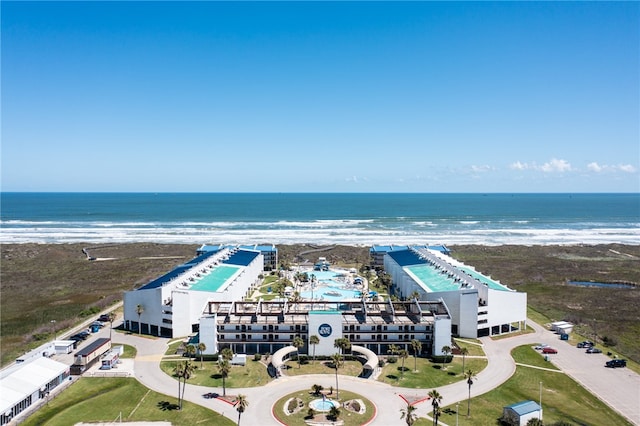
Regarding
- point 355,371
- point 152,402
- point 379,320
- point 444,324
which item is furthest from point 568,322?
point 152,402

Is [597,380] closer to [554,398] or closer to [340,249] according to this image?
[554,398]

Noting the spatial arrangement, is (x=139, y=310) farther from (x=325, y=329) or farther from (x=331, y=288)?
(x=331, y=288)

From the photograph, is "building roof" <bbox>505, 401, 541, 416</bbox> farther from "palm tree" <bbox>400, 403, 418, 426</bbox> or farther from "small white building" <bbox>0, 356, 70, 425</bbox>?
"small white building" <bbox>0, 356, 70, 425</bbox>

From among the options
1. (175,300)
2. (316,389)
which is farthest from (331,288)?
(316,389)

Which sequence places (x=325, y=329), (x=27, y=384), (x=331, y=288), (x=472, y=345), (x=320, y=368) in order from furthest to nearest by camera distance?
(x=331, y=288)
(x=472, y=345)
(x=325, y=329)
(x=320, y=368)
(x=27, y=384)

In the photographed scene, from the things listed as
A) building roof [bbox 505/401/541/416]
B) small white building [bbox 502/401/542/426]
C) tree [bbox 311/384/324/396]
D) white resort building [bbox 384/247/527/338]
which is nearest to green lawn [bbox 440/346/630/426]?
small white building [bbox 502/401/542/426]

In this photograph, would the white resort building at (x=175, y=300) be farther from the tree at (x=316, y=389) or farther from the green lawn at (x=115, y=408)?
the tree at (x=316, y=389)
